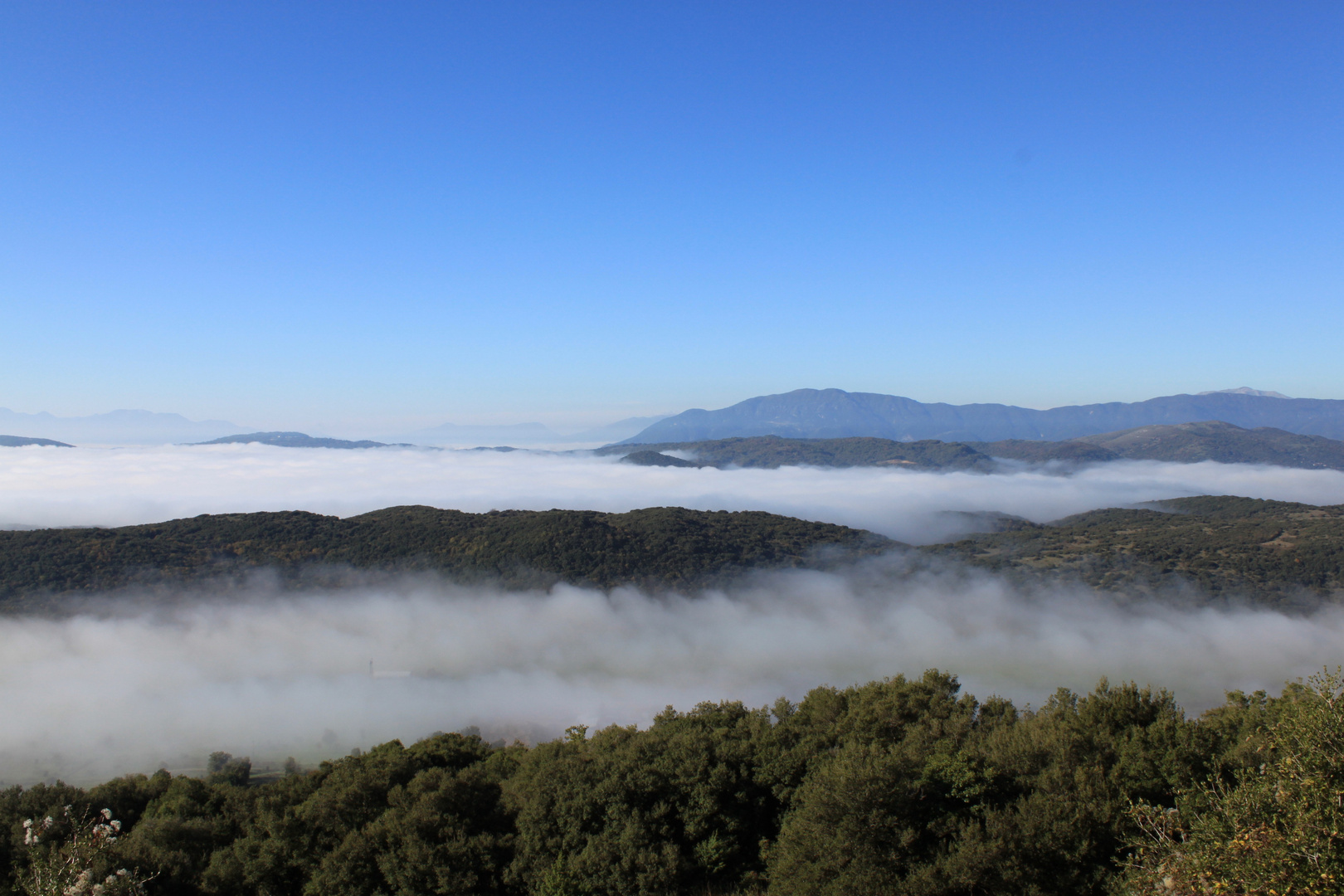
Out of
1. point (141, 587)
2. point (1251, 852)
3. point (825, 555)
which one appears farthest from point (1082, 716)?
point (141, 587)

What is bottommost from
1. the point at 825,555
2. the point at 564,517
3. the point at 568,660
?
the point at 568,660

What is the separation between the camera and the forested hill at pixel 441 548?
111 metres

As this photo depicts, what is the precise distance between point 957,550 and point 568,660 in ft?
298

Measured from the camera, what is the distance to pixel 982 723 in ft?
106

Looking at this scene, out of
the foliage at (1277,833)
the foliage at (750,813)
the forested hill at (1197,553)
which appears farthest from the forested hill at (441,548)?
the foliage at (1277,833)

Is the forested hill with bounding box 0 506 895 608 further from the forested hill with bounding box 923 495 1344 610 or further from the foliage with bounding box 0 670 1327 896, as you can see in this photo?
the foliage with bounding box 0 670 1327 896

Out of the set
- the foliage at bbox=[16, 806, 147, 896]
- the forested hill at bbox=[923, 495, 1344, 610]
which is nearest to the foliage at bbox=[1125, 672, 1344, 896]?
the foliage at bbox=[16, 806, 147, 896]

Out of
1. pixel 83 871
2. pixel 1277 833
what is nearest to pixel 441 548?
pixel 83 871

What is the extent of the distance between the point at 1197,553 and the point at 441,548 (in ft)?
459

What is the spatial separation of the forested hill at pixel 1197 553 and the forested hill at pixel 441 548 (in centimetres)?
3183

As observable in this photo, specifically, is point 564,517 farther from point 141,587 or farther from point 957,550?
point 957,550

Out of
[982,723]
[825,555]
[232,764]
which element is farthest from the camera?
[825,555]

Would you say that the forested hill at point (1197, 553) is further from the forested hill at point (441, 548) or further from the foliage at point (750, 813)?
the foliage at point (750, 813)

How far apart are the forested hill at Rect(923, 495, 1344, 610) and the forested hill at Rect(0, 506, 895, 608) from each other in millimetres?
31827
